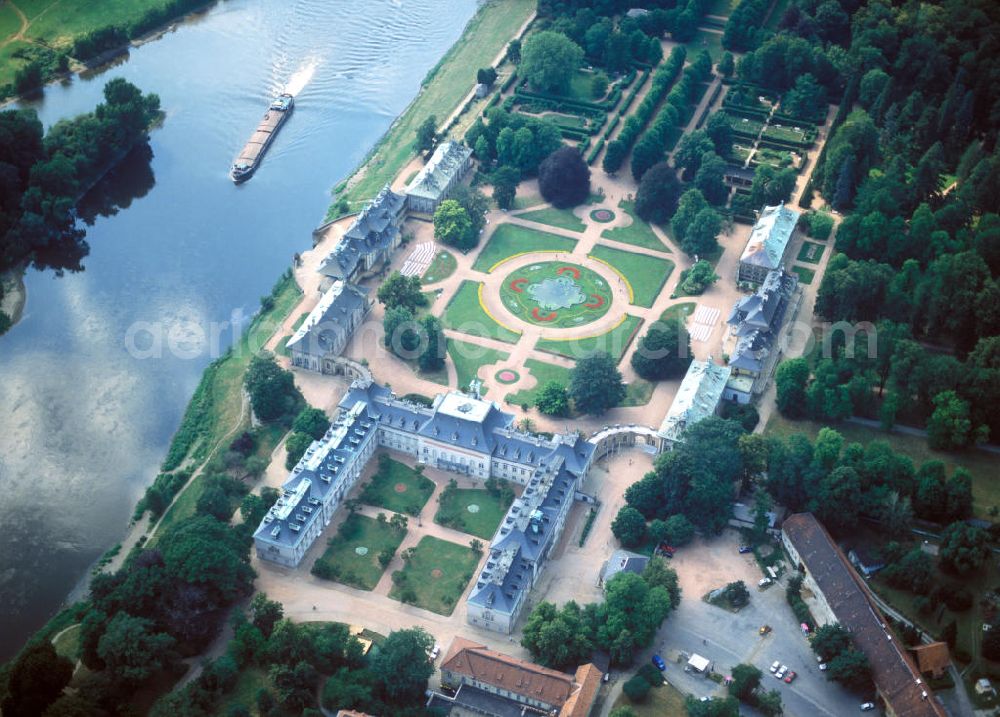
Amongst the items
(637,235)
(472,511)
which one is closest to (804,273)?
→ (637,235)

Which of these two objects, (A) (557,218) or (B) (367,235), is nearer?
(B) (367,235)

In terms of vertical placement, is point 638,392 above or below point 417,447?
below

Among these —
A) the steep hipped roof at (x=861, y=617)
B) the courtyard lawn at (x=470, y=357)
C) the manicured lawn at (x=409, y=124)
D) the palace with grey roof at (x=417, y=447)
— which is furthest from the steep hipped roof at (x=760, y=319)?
the manicured lawn at (x=409, y=124)

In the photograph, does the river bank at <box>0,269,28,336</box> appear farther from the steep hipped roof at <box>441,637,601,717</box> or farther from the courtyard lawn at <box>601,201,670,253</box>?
the steep hipped roof at <box>441,637,601,717</box>

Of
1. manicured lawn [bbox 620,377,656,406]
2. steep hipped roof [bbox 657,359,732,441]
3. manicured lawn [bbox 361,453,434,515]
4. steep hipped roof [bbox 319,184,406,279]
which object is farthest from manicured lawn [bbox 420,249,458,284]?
steep hipped roof [bbox 657,359,732,441]

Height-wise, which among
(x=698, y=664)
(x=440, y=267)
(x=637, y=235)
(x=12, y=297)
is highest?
(x=12, y=297)

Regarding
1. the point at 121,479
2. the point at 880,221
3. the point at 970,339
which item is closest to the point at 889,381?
the point at 970,339

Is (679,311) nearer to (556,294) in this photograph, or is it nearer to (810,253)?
(556,294)
